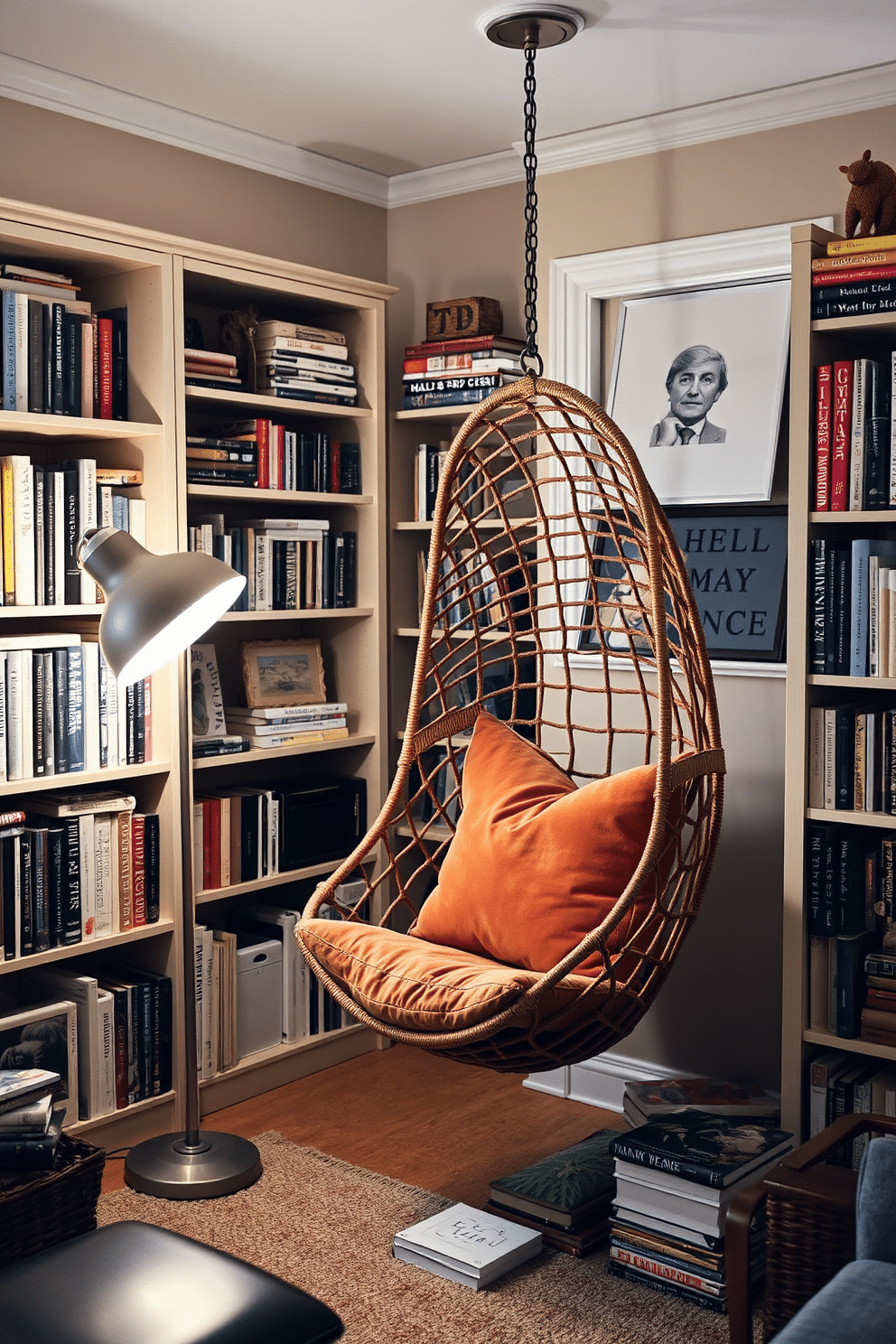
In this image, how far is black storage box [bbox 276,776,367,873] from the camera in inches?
142

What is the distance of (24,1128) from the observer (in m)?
2.37

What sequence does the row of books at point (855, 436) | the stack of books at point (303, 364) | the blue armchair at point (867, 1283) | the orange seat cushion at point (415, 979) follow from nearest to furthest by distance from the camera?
the blue armchair at point (867, 1283)
the orange seat cushion at point (415, 979)
the row of books at point (855, 436)
the stack of books at point (303, 364)

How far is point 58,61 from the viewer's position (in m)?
3.03

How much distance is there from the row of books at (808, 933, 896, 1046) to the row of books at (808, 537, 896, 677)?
580mm

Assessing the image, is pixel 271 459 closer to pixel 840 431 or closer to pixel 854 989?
pixel 840 431

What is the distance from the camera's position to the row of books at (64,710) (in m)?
2.90

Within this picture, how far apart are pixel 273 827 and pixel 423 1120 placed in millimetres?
854

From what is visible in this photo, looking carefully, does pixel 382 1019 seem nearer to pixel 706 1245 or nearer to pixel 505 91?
pixel 706 1245

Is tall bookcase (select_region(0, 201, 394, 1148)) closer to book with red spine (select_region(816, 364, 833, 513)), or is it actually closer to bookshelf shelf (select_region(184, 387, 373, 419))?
bookshelf shelf (select_region(184, 387, 373, 419))

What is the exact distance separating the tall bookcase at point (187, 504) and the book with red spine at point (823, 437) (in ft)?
4.55

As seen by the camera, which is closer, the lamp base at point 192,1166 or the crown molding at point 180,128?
the lamp base at point 192,1166

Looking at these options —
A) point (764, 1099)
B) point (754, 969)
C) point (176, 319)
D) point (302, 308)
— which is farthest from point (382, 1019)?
point (302, 308)

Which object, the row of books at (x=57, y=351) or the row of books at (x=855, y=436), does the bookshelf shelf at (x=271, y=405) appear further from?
the row of books at (x=855, y=436)

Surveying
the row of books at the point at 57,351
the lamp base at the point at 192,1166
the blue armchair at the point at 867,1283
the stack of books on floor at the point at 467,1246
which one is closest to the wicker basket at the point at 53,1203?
the lamp base at the point at 192,1166
